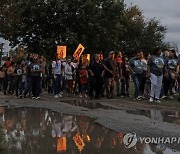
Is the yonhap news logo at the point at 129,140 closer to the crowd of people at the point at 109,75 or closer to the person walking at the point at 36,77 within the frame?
the crowd of people at the point at 109,75

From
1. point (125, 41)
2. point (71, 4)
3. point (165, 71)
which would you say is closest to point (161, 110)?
point (165, 71)

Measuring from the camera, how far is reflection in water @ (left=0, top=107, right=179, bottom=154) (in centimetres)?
698

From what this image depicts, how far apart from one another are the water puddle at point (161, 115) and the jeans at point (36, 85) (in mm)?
5897

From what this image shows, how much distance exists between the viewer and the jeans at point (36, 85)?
16.9 m

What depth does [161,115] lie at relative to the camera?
11.2m

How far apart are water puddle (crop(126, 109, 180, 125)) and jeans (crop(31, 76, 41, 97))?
590 centimetres

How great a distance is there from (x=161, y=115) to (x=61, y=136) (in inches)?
157

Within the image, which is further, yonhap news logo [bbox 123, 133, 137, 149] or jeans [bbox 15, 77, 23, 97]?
jeans [bbox 15, 77, 23, 97]

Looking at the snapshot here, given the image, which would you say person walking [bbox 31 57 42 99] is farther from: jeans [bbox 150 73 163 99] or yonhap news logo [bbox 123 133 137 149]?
yonhap news logo [bbox 123 133 137 149]

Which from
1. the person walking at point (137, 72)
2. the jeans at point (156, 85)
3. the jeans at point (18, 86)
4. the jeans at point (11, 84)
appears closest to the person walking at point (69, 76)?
the jeans at point (18, 86)

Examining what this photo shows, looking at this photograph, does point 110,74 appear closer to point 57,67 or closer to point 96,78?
point 96,78

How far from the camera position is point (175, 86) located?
1812 cm

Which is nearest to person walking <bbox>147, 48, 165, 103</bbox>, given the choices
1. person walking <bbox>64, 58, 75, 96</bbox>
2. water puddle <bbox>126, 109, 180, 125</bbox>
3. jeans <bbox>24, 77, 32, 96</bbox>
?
water puddle <bbox>126, 109, 180, 125</bbox>

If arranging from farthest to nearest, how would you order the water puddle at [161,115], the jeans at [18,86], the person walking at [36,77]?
A: the jeans at [18,86] < the person walking at [36,77] < the water puddle at [161,115]
